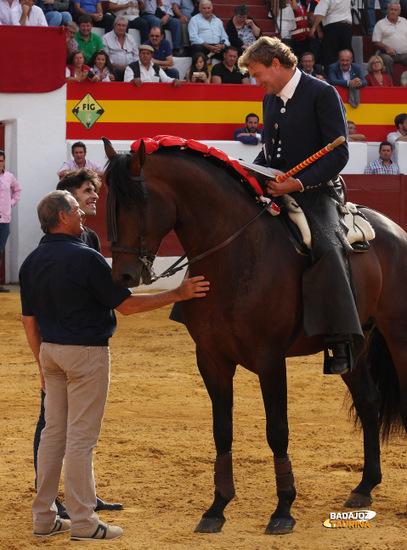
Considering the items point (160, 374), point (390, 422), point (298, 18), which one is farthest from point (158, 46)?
point (390, 422)

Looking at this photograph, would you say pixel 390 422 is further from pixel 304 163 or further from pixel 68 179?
pixel 68 179

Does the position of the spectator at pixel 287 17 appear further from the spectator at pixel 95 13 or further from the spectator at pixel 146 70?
the spectator at pixel 95 13

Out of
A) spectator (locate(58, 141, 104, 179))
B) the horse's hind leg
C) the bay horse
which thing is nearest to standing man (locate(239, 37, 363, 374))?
the bay horse

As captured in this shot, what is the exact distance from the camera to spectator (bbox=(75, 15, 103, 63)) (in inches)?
527

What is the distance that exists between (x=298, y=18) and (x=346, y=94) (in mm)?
1943

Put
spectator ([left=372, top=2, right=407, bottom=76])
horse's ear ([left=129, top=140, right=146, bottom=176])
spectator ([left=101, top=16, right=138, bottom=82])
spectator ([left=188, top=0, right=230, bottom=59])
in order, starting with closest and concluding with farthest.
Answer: horse's ear ([left=129, top=140, right=146, bottom=176]) → spectator ([left=101, top=16, right=138, bottom=82]) → spectator ([left=188, top=0, right=230, bottom=59]) → spectator ([left=372, top=2, right=407, bottom=76])

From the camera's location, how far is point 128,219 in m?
3.82

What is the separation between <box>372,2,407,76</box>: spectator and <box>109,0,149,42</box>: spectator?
4325 millimetres

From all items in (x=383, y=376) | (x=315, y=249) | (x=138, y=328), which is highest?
(x=315, y=249)

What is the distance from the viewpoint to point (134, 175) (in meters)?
3.82

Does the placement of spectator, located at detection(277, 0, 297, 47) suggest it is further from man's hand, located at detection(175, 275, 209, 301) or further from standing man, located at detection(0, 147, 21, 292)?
man's hand, located at detection(175, 275, 209, 301)

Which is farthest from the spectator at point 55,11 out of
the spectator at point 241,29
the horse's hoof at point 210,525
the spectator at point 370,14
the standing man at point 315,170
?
the horse's hoof at point 210,525

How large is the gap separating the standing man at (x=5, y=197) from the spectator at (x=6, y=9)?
2.15 metres

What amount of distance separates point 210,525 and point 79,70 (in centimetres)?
985
